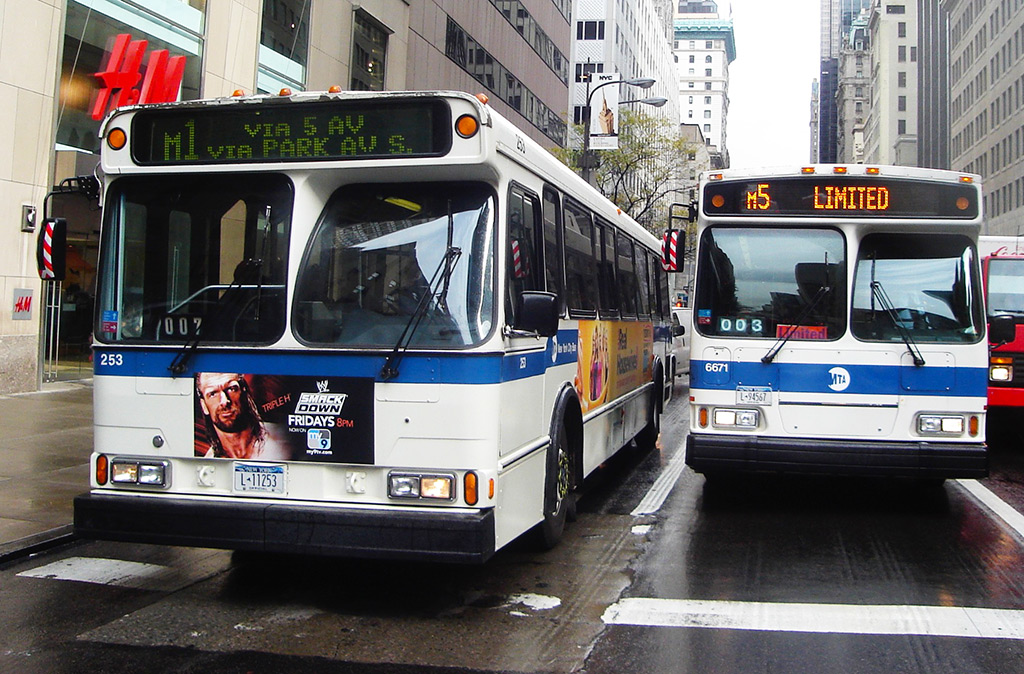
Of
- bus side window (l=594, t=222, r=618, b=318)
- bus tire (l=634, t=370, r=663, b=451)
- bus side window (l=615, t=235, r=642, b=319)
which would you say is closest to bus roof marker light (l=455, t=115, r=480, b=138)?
bus side window (l=594, t=222, r=618, b=318)

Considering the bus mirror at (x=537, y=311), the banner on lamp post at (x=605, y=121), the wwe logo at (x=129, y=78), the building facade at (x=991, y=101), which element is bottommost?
the bus mirror at (x=537, y=311)

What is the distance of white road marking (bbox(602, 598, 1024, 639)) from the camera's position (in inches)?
224

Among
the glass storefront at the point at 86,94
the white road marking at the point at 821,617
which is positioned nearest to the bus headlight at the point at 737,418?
the white road marking at the point at 821,617

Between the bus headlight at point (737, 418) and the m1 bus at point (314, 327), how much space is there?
10.0 ft

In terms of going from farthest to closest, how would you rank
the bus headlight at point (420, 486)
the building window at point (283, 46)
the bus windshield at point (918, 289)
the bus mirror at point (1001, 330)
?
1. the building window at point (283, 46)
2. the bus mirror at point (1001, 330)
3. the bus windshield at point (918, 289)
4. the bus headlight at point (420, 486)

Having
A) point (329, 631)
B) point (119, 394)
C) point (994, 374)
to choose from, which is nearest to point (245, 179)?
point (119, 394)

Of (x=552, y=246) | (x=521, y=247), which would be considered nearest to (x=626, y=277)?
(x=552, y=246)

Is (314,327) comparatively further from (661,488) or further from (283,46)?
(283,46)

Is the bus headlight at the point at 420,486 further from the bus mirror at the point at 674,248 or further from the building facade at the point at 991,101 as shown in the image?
the building facade at the point at 991,101

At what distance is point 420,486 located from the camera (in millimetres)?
5527

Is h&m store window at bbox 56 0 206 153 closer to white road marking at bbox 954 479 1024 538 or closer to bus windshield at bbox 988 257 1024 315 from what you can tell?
bus windshield at bbox 988 257 1024 315

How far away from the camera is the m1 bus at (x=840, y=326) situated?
838 cm

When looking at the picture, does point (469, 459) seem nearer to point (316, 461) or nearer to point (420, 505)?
point (420, 505)

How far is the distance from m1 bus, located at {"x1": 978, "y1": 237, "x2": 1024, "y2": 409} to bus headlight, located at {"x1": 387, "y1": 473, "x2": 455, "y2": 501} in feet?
31.7
